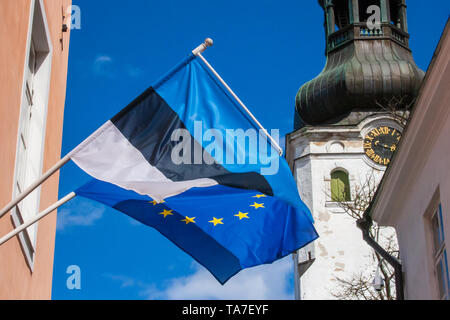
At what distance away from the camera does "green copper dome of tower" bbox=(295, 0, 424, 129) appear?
39875 millimetres

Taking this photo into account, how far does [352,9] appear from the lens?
41094 mm

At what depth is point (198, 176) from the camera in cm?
721

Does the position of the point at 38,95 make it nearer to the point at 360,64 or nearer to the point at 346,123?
the point at 346,123

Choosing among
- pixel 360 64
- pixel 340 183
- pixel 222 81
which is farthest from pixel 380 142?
pixel 222 81

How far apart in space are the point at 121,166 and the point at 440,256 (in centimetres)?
400

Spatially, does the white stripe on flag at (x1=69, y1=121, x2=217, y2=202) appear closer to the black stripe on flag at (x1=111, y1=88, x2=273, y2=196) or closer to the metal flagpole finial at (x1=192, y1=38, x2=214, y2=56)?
the black stripe on flag at (x1=111, y1=88, x2=273, y2=196)

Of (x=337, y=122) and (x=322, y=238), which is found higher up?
(x=337, y=122)

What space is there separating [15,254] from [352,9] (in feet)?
115

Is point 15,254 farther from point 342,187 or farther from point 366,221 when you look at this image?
point 342,187

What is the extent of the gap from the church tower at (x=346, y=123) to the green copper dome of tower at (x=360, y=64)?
40mm

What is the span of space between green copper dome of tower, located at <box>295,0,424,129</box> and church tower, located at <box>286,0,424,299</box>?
1.6 inches

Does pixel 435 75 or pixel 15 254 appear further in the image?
pixel 435 75
